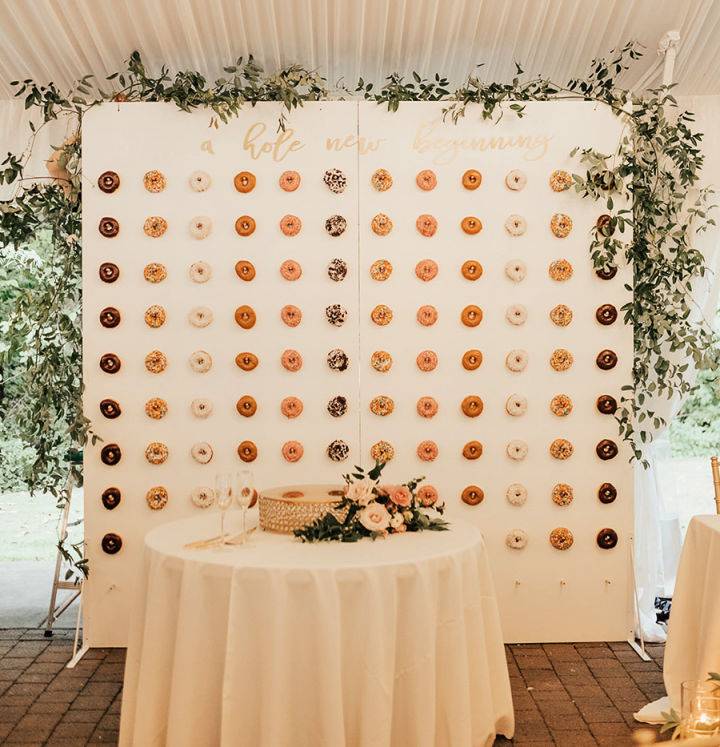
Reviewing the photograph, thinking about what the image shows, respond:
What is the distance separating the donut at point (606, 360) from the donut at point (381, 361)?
40.6 inches

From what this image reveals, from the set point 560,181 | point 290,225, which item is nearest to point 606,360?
point 560,181

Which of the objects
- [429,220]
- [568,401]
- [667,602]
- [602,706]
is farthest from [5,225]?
[667,602]

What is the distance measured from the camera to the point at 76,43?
14.4 feet

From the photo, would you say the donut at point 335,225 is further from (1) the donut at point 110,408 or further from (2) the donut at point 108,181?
(1) the donut at point 110,408

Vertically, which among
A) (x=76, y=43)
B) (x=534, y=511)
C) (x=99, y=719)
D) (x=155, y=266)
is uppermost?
(x=76, y=43)

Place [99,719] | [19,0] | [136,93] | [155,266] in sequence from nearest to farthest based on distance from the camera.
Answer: [99,719] → [19,0] → [155,266] → [136,93]

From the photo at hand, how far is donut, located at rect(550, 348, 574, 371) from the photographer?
14.2 feet

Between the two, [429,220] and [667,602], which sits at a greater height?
[429,220]

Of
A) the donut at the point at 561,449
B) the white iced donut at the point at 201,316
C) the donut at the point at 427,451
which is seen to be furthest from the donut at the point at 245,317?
the donut at the point at 561,449

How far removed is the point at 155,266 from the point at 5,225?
870 millimetres

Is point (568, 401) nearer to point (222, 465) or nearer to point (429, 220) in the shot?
point (429, 220)

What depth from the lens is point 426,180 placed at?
14.1 ft

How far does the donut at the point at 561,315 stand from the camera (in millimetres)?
4332

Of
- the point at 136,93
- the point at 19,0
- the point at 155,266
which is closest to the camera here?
the point at 19,0
